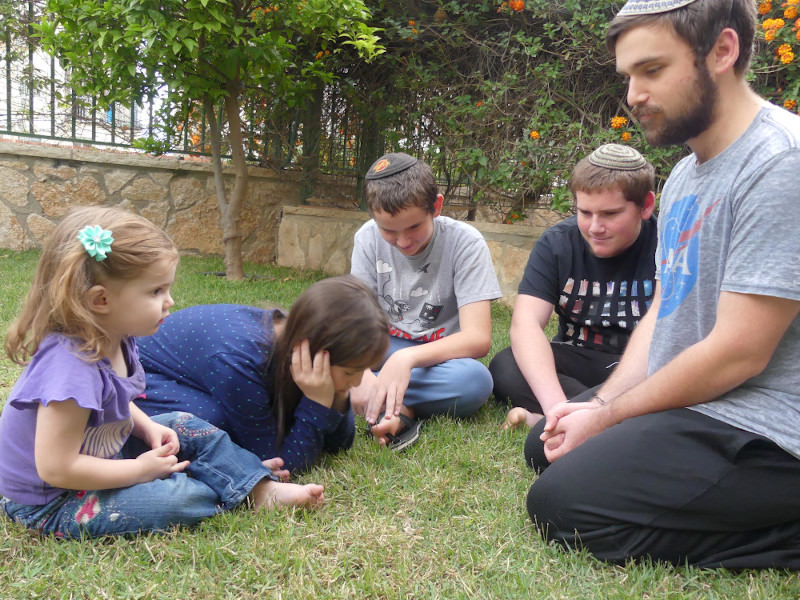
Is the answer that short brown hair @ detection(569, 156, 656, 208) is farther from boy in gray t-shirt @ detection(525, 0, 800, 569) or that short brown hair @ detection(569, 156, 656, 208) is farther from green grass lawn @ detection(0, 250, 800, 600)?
green grass lawn @ detection(0, 250, 800, 600)

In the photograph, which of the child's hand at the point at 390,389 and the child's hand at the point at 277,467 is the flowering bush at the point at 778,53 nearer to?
the child's hand at the point at 390,389

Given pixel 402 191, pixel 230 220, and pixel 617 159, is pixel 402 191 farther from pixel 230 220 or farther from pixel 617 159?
pixel 230 220

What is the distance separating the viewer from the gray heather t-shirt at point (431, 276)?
2.68 metres

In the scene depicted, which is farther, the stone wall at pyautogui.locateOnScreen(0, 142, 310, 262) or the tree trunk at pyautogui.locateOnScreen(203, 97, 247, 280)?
the stone wall at pyautogui.locateOnScreen(0, 142, 310, 262)

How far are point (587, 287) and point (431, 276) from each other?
0.65 metres

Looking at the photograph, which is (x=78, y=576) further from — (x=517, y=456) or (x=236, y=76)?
(x=236, y=76)

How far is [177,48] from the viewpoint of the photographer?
165 inches

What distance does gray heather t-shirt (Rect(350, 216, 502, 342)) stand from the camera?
105 inches

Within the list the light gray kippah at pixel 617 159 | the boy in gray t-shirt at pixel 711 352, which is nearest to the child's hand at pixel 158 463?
the boy in gray t-shirt at pixel 711 352

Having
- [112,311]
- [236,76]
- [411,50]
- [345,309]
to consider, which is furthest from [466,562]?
[411,50]

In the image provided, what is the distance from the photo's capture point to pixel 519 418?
254 cm

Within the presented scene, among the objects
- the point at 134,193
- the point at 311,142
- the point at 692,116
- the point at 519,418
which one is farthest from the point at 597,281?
the point at 134,193

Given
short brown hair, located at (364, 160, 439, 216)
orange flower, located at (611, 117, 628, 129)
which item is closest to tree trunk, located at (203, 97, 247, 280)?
orange flower, located at (611, 117, 628, 129)

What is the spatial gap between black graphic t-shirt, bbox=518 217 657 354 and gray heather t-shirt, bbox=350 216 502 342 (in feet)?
0.71
